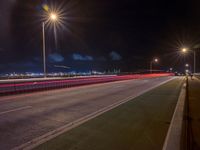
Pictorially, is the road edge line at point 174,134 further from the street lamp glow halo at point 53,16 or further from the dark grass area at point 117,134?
the street lamp glow halo at point 53,16

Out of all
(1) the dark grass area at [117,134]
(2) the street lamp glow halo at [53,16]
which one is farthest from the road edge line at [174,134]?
(2) the street lamp glow halo at [53,16]

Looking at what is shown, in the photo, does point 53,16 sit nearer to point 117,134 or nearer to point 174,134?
point 117,134

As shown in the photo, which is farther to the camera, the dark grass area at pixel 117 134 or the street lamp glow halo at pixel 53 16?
the street lamp glow halo at pixel 53 16

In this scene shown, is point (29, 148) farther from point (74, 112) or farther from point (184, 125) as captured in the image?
point (184, 125)

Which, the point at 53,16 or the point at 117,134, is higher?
the point at 53,16

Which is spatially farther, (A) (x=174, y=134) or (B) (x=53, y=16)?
(B) (x=53, y=16)

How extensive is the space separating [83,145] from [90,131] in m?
1.03

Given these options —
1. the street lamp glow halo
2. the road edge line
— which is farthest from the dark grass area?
the street lamp glow halo

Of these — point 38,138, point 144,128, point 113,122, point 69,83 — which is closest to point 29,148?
point 38,138

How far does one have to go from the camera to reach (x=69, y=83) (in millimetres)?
22969

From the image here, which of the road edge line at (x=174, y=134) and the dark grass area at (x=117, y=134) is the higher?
the dark grass area at (x=117, y=134)

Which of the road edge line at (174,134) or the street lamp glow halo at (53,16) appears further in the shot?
the street lamp glow halo at (53,16)

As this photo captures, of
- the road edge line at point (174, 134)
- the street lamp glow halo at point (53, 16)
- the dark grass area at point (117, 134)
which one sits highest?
the street lamp glow halo at point (53, 16)

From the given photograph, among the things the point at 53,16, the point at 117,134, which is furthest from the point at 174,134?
the point at 53,16
